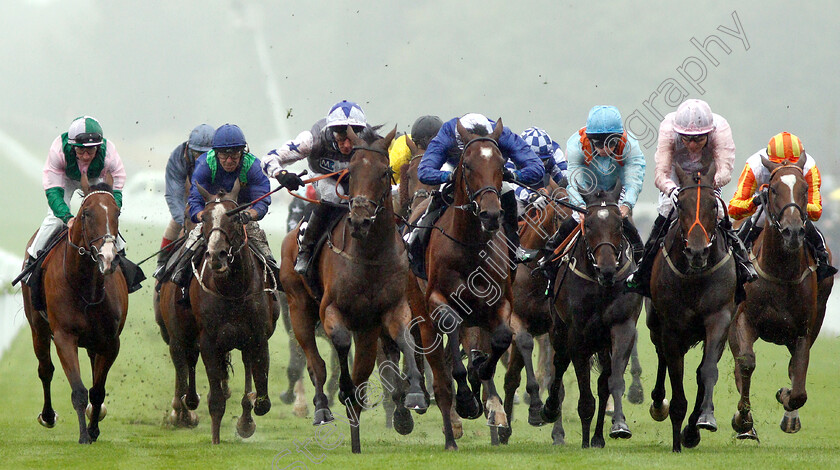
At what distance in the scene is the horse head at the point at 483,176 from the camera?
28.0ft

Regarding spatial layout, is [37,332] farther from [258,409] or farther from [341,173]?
[341,173]

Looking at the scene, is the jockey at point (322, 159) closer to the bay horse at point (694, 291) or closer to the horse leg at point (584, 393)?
the horse leg at point (584, 393)

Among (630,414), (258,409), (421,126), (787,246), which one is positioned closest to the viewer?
(787,246)

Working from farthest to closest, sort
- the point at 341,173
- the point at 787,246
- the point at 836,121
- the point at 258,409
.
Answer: the point at 836,121
the point at 258,409
the point at 341,173
the point at 787,246

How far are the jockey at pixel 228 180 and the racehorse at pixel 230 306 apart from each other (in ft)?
0.72

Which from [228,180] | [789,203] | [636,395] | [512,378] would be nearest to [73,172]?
[228,180]

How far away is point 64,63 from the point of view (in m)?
50.0

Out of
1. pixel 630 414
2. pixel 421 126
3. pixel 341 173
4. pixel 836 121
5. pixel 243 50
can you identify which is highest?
pixel 243 50

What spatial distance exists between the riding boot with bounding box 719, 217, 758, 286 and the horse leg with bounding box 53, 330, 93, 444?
17.3 ft

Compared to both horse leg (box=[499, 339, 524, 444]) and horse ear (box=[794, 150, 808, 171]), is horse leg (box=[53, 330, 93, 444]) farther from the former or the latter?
horse ear (box=[794, 150, 808, 171])

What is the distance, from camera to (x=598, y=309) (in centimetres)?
988

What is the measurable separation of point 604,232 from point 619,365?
1057 mm

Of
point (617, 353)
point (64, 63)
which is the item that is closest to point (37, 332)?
point (617, 353)

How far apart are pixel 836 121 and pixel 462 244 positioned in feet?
91.7
